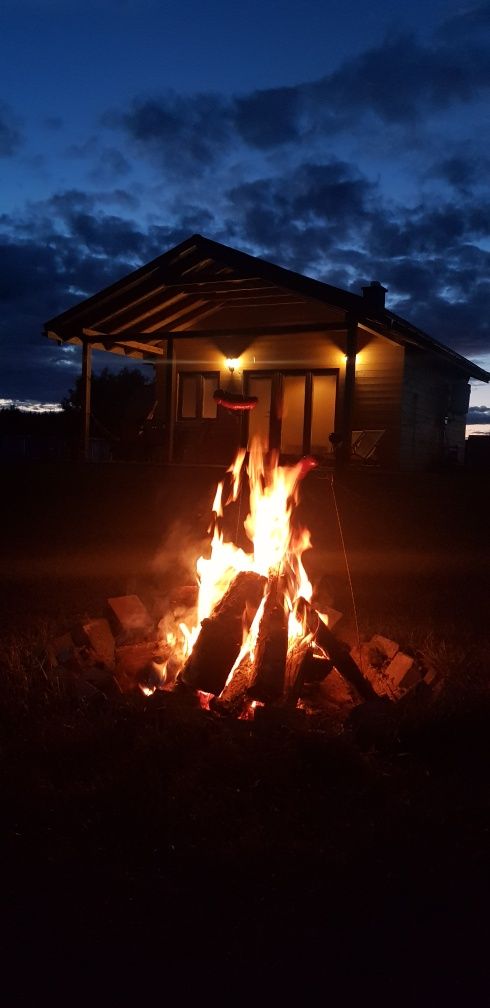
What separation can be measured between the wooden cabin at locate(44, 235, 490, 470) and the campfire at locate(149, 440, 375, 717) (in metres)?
6.60

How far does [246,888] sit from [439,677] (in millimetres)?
2438

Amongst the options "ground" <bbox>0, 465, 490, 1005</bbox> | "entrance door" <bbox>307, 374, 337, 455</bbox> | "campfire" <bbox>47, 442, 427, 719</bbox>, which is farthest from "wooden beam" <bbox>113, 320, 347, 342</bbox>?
"ground" <bbox>0, 465, 490, 1005</bbox>

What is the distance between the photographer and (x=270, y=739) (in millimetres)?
3857

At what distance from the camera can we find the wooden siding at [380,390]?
1552 centimetres

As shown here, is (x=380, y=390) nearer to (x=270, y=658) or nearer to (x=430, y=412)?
(x=430, y=412)

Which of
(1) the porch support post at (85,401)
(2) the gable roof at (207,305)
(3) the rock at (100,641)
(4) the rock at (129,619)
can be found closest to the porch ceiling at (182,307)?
(2) the gable roof at (207,305)

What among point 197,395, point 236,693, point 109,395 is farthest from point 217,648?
point 109,395

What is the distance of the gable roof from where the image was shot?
13.1 m

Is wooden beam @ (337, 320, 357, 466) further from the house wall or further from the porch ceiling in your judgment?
the house wall

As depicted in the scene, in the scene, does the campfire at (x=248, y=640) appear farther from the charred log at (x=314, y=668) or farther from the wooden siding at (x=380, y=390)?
the wooden siding at (x=380, y=390)

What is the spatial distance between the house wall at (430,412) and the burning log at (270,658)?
11.4 meters

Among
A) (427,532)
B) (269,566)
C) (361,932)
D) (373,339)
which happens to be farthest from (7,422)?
(361,932)

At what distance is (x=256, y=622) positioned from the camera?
5000 millimetres

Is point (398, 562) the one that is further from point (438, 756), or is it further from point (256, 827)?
point (256, 827)
